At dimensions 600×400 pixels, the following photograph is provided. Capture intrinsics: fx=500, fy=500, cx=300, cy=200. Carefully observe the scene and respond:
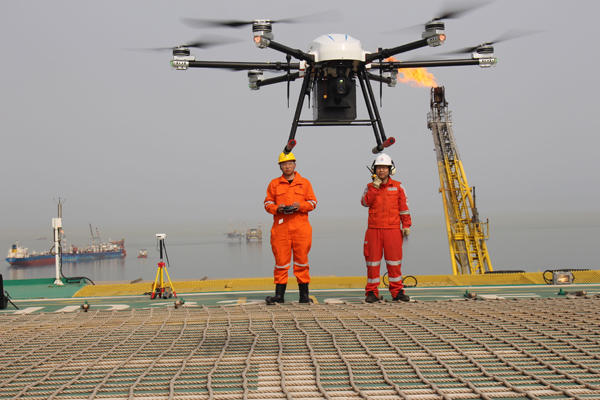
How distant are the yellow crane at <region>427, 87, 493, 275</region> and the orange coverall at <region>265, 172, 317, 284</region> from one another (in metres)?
27.3

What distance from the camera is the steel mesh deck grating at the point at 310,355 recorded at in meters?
2.61

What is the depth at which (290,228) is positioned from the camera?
579 centimetres

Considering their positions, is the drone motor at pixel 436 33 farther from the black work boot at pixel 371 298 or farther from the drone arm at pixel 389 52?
the black work boot at pixel 371 298

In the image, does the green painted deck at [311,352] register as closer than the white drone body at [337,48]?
Yes

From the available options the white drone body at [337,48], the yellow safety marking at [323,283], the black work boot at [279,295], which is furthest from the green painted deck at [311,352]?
the white drone body at [337,48]

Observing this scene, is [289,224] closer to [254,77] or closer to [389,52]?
[389,52]

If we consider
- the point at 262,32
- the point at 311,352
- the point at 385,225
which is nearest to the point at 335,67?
the point at 262,32

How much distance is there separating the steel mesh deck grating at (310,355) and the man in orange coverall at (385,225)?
3.61ft

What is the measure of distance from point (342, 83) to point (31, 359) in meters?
5.47

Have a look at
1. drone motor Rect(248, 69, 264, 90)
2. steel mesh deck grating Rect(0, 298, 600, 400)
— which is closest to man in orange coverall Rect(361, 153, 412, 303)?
steel mesh deck grating Rect(0, 298, 600, 400)

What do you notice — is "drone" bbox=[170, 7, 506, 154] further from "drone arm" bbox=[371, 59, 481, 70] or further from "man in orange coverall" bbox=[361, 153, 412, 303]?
"man in orange coverall" bbox=[361, 153, 412, 303]

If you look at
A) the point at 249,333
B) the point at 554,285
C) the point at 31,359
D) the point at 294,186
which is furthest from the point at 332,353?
the point at 554,285

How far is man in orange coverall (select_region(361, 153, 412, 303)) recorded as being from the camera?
19.5 feet

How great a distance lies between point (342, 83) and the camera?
7371 millimetres
